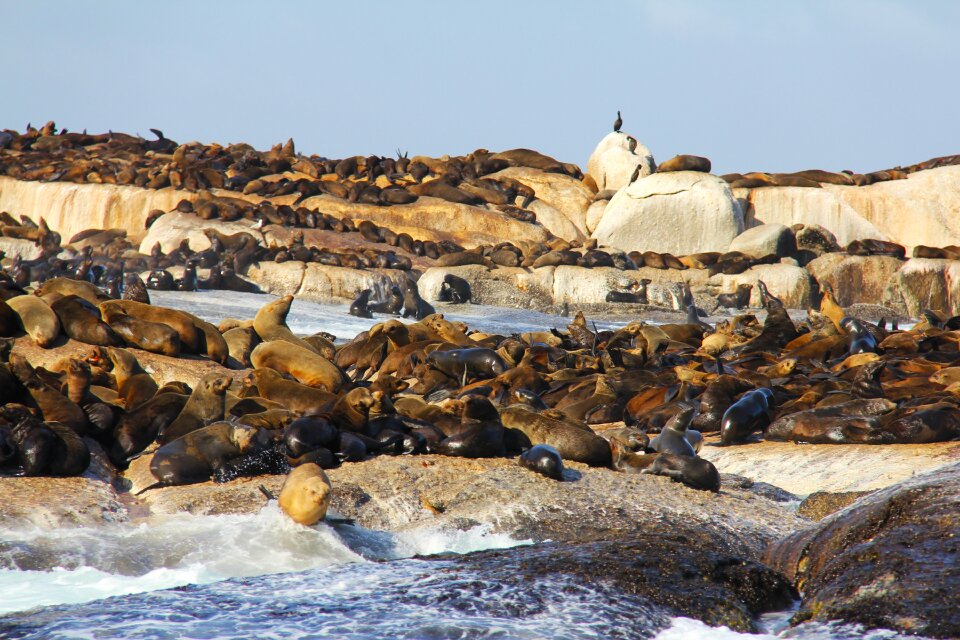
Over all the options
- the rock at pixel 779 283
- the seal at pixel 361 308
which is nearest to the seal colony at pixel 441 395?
the seal at pixel 361 308

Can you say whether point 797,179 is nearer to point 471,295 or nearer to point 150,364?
point 471,295

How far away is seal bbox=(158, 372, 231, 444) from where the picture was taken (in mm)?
7883

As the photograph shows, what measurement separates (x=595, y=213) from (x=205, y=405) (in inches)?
1119

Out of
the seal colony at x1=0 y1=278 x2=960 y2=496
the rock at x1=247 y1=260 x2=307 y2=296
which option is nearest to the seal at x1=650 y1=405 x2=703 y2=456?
the seal colony at x1=0 y1=278 x2=960 y2=496

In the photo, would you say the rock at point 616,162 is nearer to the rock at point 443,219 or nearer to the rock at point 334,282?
the rock at point 443,219

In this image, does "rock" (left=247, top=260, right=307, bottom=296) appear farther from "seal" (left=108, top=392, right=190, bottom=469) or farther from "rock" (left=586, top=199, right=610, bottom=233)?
"seal" (left=108, top=392, right=190, bottom=469)

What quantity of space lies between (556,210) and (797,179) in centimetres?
809

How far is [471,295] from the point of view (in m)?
25.8

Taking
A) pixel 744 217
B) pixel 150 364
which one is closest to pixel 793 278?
pixel 744 217

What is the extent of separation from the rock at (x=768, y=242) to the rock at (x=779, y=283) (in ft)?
5.40

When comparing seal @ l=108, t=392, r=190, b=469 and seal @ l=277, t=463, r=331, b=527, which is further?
seal @ l=108, t=392, r=190, b=469

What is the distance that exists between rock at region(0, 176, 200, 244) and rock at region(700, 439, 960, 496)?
26.3 meters

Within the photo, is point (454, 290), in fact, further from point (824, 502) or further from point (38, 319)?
point (824, 502)

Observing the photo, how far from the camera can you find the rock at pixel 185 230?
28.5 metres
